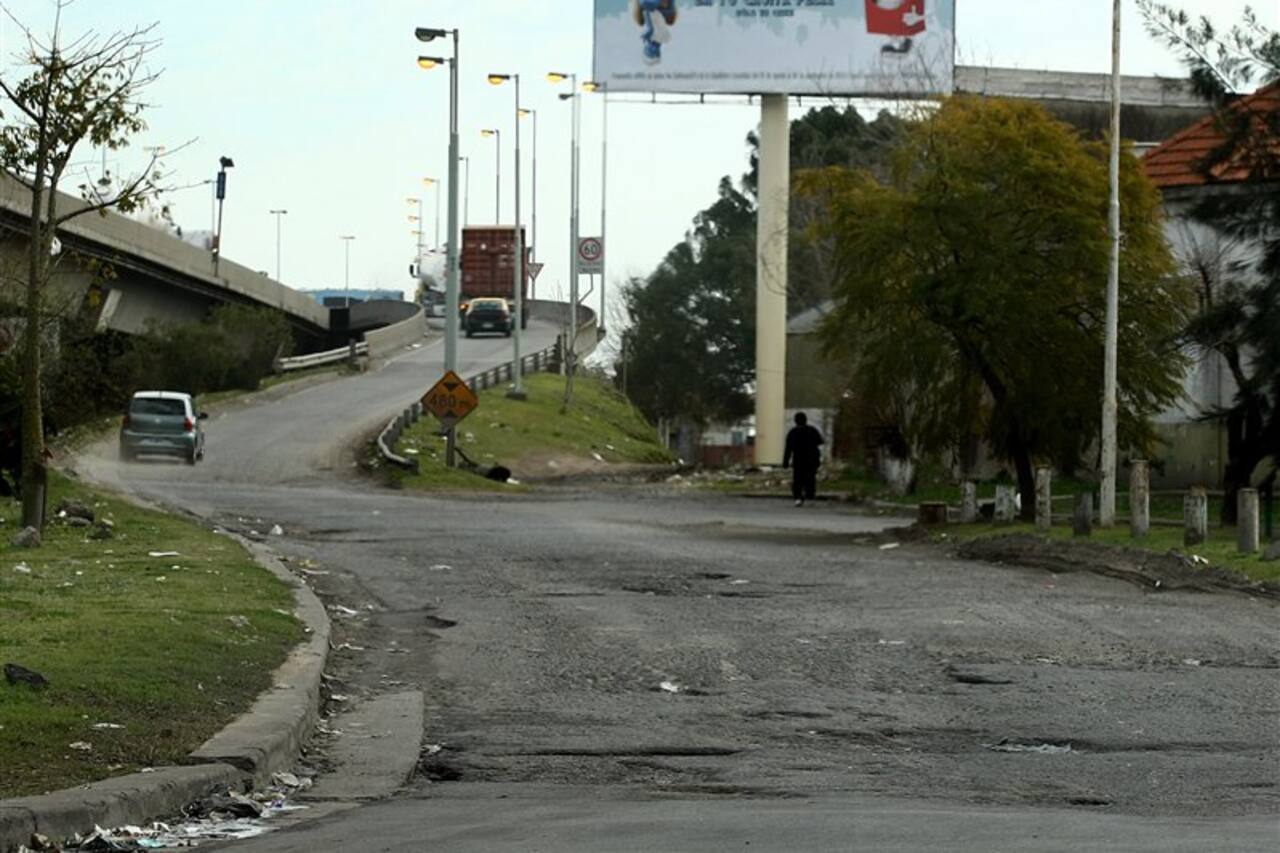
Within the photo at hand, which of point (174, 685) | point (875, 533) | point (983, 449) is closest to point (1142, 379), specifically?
point (875, 533)

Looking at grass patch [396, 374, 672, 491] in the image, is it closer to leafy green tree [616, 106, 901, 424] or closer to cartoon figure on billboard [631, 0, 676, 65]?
cartoon figure on billboard [631, 0, 676, 65]

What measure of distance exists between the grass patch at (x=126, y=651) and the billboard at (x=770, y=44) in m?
42.7

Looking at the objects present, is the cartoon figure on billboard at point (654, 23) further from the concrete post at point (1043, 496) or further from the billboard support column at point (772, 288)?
the concrete post at point (1043, 496)

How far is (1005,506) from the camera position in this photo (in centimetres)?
2895

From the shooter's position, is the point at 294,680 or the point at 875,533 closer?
the point at 294,680

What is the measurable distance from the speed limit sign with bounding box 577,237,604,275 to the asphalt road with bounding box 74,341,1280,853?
4562 cm

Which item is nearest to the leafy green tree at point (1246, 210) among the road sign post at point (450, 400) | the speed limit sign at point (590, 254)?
the road sign post at point (450, 400)

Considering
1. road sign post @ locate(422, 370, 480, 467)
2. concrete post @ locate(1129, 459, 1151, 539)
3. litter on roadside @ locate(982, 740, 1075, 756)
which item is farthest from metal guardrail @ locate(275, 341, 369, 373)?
litter on roadside @ locate(982, 740, 1075, 756)

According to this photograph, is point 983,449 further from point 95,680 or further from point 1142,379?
point 95,680

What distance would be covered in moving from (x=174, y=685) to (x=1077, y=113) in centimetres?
→ 6143

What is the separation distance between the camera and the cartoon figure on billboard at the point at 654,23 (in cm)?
6150

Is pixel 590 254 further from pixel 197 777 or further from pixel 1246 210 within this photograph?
pixel 197 777

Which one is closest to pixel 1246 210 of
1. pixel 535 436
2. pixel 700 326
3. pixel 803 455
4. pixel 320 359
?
pixel 803 455

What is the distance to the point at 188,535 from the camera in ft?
78.6
